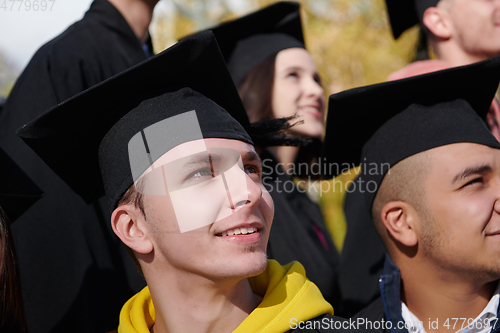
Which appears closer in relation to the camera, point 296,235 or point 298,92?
point 296,235

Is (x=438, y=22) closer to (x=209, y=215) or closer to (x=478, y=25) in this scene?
(x=478, y=25)

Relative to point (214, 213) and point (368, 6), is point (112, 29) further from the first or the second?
point (368, 6)

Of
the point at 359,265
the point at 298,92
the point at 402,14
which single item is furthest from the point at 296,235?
the point at 402,14

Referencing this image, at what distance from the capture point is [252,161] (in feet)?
6.26

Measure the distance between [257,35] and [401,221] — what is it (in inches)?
76.4

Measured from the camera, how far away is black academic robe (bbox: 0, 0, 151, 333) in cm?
214

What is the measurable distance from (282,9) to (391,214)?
1934 millimetres

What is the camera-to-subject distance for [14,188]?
6.54ft

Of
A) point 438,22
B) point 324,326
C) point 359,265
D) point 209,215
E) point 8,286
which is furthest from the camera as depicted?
point 438,22

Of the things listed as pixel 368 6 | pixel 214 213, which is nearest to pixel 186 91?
pixel 214 213

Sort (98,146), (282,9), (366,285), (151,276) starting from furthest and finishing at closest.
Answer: (282,9)
(366,285)
(98,146)
(151,276)

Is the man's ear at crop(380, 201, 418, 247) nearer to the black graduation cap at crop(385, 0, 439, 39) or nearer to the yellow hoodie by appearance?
the yellow hoodie

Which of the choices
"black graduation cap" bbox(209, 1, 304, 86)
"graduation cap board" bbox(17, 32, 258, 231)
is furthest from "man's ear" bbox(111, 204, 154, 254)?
"black graduation cap" bbox(209, 1, 304, 86)

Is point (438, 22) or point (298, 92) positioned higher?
point (438, 22)
